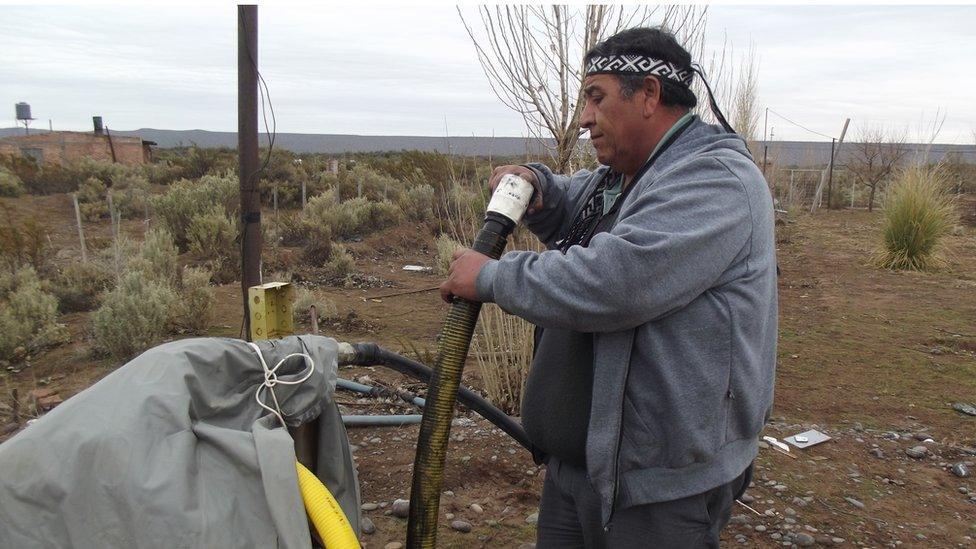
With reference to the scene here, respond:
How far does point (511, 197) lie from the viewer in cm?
196

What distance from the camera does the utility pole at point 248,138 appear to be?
135 inches

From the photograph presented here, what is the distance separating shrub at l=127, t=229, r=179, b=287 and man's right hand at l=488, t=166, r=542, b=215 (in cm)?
631

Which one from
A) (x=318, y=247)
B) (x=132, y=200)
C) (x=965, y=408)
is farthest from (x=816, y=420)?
(x=132, y=200)

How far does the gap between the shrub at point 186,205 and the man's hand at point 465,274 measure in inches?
429

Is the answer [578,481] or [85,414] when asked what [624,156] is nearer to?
[578,481]

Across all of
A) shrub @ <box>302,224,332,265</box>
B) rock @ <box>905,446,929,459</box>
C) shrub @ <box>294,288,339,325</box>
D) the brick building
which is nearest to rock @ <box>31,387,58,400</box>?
shrub @ <box>294,288,339,325</box>

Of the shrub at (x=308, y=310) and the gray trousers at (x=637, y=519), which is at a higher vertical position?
the gray trousers at (x=637, y=519)

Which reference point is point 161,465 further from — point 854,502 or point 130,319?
point 130,319

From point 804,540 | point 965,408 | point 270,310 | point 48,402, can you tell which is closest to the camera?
point 270,310

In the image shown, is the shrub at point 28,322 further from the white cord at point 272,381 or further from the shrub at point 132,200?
the shrub at point 132,200

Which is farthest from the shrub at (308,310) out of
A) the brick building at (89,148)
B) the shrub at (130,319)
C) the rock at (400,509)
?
the brick building at (89,148)

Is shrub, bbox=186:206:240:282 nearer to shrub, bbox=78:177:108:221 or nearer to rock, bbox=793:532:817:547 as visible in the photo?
shrub, bbox=78:177:108:221

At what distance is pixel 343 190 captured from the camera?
60.6 feet

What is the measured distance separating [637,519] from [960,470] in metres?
3.17
